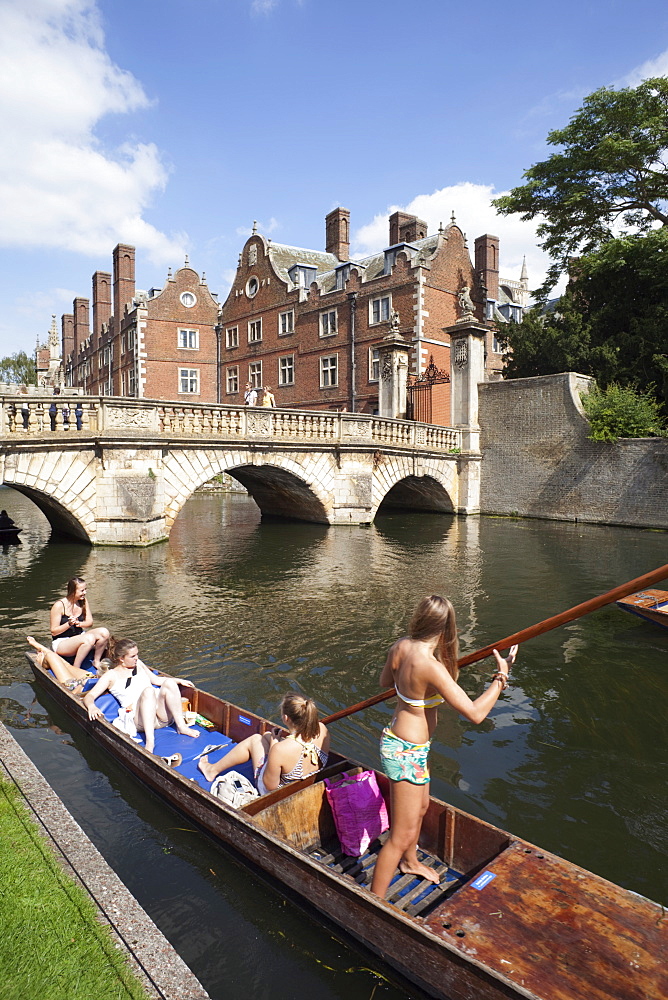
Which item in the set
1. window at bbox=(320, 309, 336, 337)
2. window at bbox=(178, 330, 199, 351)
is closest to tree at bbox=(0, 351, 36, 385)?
window at bbox=(178, 330, 199, 351)

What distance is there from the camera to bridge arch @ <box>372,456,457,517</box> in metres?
21.3

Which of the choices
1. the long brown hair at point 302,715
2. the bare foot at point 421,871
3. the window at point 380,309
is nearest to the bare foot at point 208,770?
the long brown hair at point 302,715

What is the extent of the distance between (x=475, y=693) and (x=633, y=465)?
1604 cm

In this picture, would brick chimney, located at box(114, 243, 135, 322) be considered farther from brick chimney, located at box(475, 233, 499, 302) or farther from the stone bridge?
the stone bridge

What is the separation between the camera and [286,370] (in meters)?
35.5

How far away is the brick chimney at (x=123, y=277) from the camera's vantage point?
4156 cm

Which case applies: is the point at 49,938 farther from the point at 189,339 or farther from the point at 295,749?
the point at 189,339

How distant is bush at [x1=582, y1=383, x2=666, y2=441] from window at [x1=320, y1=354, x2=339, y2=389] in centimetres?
1433

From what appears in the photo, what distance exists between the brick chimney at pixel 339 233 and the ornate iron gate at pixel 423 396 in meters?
14.6

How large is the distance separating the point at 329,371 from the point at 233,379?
8394mm

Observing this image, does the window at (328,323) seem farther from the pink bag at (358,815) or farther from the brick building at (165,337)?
the pink bag at (358,815)

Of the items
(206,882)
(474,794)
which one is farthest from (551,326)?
(206,882)

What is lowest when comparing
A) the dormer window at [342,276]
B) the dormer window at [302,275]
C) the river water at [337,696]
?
the river water at [337,696]

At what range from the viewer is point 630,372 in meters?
22.6
